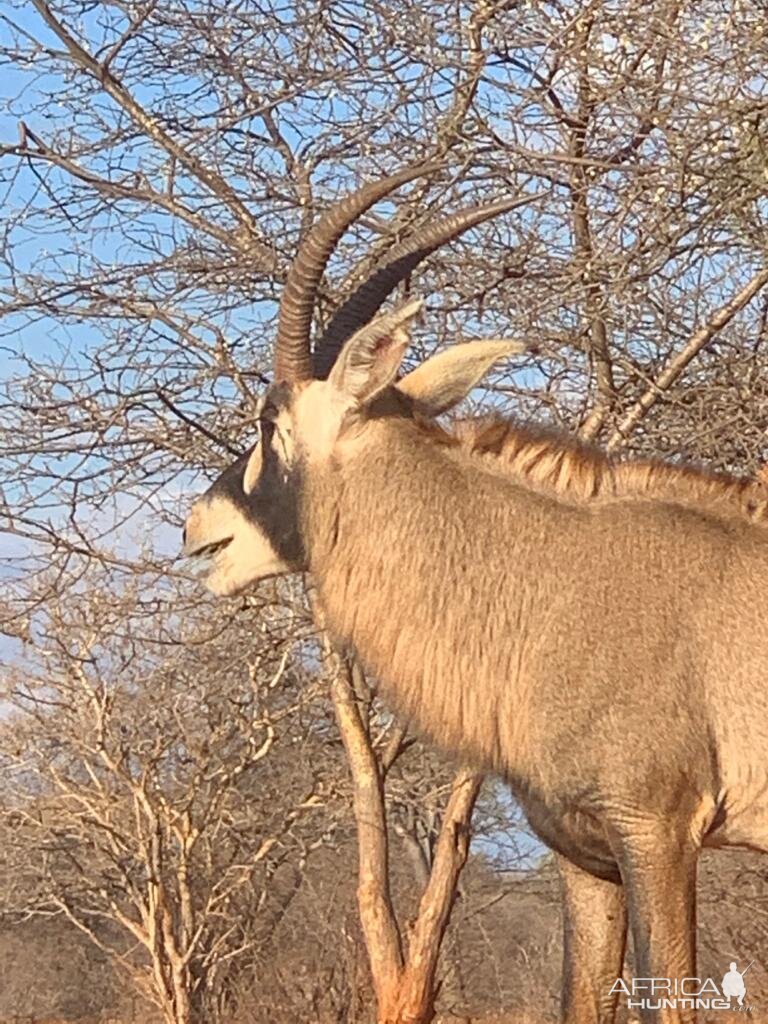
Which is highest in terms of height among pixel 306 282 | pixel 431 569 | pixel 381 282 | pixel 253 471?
pixel 381 282

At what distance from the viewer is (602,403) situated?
28.1ft

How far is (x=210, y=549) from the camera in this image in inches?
241

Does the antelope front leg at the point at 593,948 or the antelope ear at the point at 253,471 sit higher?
the antelope ear at the point at 253,471

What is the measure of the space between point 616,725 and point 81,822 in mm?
8737

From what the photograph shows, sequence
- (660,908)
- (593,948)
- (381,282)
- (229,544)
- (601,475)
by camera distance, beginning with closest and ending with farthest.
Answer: (660,908) < (601,475) < (593,948) < (229,544) < (381,282)

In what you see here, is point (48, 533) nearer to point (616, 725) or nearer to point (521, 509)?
point (521, 509)

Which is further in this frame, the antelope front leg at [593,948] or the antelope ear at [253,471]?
the antelope ear at [253,471]

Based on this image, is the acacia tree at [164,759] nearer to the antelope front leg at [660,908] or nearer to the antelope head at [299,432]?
the antelope head at [299,432]

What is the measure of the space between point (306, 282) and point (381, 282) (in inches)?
18.7

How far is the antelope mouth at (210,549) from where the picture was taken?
610cm

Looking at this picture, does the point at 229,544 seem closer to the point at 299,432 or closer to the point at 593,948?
the point at 299,432

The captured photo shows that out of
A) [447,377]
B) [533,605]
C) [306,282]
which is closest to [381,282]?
[306,282]

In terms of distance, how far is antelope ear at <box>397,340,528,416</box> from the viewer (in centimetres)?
611

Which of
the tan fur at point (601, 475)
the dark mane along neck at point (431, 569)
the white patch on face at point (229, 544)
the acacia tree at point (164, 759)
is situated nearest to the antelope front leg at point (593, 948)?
the dark mane along neck at point (431, 569)
